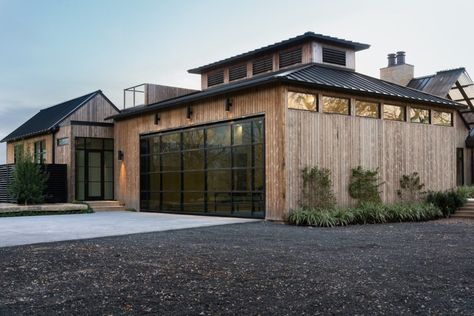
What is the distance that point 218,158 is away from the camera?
628 inches

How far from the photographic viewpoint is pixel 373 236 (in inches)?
422

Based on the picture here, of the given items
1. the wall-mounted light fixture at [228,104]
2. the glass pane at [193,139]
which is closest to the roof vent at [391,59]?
the glass pane at [193,139]

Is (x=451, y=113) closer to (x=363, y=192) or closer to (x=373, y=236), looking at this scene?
(x=363, y=192)

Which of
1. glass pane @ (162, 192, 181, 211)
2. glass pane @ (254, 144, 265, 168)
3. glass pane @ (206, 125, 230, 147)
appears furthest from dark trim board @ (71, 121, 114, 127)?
glass pane @ (254, 144, 265, 168)

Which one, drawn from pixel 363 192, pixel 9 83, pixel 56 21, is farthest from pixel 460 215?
pixel 9 83

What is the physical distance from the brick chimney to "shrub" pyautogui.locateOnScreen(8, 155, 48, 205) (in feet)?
59.7

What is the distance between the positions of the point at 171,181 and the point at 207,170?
2325mm

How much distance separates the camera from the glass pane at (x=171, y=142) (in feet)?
58.3

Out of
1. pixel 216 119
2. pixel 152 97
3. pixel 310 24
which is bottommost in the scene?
pixel 216 119

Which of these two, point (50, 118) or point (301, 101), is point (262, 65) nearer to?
point (301, 101)

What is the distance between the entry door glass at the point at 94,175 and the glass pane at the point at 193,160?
5427mm

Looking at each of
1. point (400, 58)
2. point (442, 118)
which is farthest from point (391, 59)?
point (442, 118)

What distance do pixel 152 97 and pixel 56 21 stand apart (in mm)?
6938

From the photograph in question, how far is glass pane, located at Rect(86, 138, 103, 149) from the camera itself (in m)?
21.1
